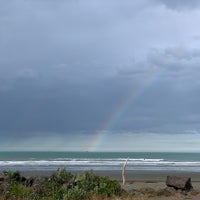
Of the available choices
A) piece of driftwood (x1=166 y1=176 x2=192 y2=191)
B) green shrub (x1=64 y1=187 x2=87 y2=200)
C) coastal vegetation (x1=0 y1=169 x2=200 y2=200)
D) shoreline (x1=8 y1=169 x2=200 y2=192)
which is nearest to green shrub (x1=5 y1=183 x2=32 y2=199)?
coastal vegetation (x1=0 y1=169 x2=200 y2=200)

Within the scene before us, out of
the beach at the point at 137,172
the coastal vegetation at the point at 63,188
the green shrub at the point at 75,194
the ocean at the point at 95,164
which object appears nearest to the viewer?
the green shrub at the point at 75,194

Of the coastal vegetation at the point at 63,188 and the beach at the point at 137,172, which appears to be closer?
the coastal vegetation at the point at 63,188

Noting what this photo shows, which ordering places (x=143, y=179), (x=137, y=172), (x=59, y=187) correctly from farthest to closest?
(x=137, y=172)
(x=143, y=179)
(x=59, y=187)

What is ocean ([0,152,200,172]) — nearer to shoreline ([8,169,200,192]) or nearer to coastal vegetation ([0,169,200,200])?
shoreline ([8,169,200,192])

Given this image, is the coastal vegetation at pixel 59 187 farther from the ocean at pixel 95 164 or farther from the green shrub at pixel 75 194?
the ocean at pixel 95 164

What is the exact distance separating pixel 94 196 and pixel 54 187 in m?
1.83

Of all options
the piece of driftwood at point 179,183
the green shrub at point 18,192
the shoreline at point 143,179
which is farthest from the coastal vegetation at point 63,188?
the shoreline at point 143,179

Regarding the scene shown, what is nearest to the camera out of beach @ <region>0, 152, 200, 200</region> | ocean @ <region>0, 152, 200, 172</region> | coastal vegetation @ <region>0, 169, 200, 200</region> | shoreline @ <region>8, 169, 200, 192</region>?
A: coastal vegetation @ <region>0, 169, 200, 200</region>

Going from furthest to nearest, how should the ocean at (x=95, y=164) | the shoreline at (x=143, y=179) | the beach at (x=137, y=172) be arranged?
the ocean at (x=95, y=164)
the shoreline at (x=143, y=179)
the beach at (x=137, y=172)

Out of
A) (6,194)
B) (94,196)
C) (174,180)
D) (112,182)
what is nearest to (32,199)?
(6,194)

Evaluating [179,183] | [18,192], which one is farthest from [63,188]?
[179,183]

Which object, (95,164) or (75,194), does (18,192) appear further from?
(95,164)

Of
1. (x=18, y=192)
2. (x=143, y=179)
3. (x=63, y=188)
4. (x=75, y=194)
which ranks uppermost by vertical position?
(x=143, y=179)

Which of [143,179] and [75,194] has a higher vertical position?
[143,179]
